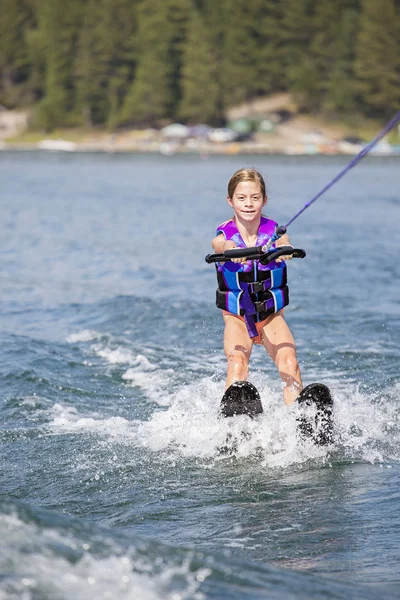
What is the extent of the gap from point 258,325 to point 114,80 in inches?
3522

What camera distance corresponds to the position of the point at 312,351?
8.95m

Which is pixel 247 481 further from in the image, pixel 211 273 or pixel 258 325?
pixel 211 273

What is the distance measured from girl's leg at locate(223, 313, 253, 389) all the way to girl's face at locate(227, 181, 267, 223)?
0.65 meters

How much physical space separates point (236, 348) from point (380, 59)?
78.7 meters

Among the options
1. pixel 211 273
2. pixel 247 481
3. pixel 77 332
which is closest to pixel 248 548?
pixel 247 481

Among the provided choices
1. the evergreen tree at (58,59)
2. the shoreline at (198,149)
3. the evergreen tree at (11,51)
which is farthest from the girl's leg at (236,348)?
the evergreen tree at (11,51)

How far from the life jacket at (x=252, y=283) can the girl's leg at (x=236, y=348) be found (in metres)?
0.07

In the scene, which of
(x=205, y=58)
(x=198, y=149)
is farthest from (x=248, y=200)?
(x=205, y=58)

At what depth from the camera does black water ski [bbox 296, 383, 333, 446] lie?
563 centimetres

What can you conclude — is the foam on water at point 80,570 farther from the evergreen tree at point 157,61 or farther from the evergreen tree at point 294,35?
the evergreen tree at point 294,35

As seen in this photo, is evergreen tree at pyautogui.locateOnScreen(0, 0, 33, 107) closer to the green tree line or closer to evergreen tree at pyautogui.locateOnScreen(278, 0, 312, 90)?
the green tree line

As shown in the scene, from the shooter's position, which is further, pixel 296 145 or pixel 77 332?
pixel 296 145

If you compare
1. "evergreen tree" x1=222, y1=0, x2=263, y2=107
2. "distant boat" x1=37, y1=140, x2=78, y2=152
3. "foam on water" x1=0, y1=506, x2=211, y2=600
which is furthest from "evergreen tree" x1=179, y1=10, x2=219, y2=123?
"foam on water" x1=0, y1=506, x2=211, y2=600

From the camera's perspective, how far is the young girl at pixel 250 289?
577 centimetres
